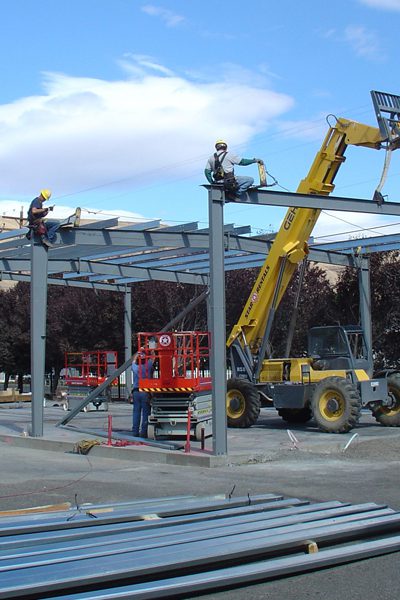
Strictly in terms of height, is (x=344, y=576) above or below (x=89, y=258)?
below

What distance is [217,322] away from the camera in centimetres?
1330

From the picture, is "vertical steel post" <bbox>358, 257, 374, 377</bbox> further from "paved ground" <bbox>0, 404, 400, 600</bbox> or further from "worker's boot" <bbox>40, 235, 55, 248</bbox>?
"worker's boot" <bbox>40, 235, 55, 248</bbox>

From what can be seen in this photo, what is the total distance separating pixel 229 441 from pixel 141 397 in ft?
6.95

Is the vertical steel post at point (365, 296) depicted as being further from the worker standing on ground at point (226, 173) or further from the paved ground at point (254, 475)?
the worker standing on ground at point (226, 173)

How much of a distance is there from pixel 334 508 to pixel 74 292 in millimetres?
32144

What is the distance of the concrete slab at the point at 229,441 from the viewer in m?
13.4

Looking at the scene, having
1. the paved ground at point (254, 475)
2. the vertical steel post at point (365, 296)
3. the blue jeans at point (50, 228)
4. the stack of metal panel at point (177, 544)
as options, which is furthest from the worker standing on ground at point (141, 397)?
the vertical steel post at point (365, 296)

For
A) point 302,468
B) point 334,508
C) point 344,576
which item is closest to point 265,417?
point 302,468

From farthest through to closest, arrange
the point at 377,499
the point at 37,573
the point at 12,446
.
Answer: the point at 12,446, the point at 377,499, the point at 37,573

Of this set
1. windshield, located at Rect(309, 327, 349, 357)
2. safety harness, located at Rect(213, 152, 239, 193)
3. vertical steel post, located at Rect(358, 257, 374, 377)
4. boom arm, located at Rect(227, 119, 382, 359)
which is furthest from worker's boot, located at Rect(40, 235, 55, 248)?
vertical steel post, located at Rect(358, 257, 374, 377)

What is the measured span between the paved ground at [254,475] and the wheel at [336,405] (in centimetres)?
38

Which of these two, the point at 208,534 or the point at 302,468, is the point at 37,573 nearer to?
the point at 208,534

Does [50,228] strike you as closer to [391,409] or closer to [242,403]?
[242,403]

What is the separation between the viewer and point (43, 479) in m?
11.9
